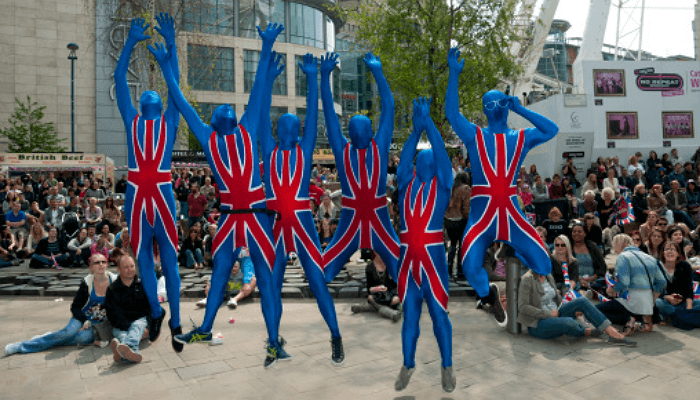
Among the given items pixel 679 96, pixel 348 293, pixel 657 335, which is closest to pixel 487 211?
pixel 657 335

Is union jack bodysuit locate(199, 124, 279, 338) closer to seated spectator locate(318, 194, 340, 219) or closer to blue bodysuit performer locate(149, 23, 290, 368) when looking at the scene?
blue bodysuit performer locate(149, 23, 290, 368)

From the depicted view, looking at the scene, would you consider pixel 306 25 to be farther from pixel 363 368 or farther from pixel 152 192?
pixel 363 368

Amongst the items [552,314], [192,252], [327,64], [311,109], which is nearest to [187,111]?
[311,109]

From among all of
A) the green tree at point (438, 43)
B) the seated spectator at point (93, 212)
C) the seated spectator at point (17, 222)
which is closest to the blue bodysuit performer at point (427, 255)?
the green tree at point (438, 43)

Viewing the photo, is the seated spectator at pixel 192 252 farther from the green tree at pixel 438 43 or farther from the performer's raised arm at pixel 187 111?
the performer's raised arm at pixel 187 111

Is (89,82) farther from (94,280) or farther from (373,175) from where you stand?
(373,175)

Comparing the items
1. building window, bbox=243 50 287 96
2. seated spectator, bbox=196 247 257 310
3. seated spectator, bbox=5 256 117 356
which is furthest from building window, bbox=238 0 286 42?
seated spectator, bbox=5 256 117 356

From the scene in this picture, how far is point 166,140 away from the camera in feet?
16.8

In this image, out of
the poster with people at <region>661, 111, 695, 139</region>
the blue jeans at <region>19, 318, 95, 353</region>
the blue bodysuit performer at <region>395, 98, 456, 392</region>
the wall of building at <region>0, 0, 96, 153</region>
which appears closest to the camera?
the blue bodysuit performer at <region>395, 98, 456, 392</region>

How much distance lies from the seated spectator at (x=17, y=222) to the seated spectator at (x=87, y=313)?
338 inches

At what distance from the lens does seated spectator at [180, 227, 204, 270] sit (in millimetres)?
11336

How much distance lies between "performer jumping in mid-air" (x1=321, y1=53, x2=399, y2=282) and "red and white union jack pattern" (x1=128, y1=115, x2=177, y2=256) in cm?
158

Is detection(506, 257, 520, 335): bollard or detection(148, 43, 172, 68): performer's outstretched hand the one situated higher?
detection(148, 43, 172, 68): performer's outstretched hand

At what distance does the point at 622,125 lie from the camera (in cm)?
1869
